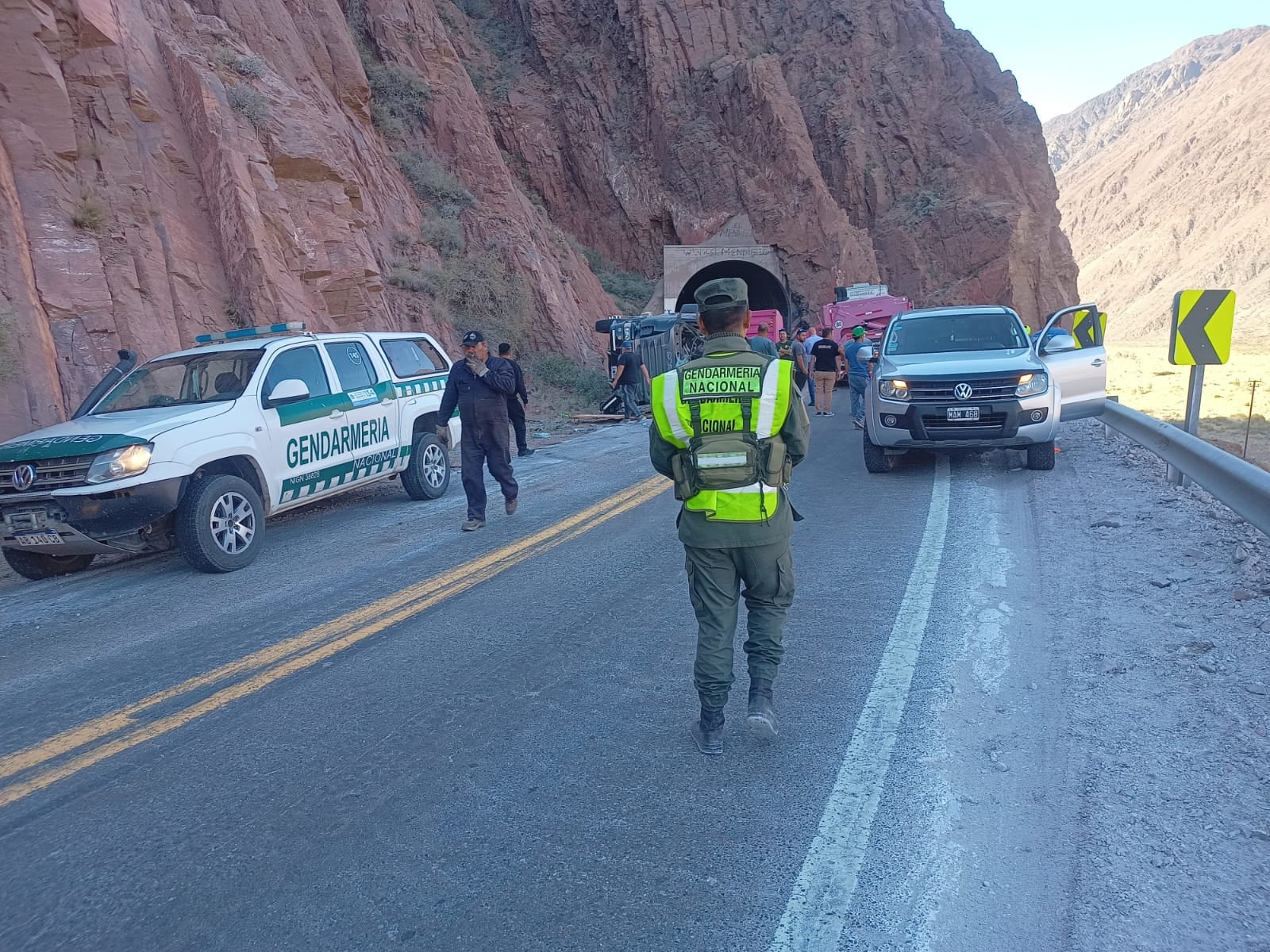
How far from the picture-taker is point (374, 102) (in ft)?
90.3

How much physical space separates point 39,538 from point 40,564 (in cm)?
77

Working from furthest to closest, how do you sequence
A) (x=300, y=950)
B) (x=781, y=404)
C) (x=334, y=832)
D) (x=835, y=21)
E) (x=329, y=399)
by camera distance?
(x=835, y=21), (x=329, y=399), (x=781, y=404), (x=334, y=832), (x=300, y=950)

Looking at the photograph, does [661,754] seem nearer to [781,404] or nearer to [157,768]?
[781,404]

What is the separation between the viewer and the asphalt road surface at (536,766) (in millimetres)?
2967

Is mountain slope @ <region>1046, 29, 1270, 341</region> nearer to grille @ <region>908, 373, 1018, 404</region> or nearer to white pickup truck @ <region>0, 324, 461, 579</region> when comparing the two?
grille @ <region>908, 373, 1018, 404</region>

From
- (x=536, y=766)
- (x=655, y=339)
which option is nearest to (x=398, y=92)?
(x=655, y=339)

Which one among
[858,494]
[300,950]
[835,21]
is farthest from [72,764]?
[835,21]

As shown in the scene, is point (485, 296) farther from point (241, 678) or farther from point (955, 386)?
point (241, 678)

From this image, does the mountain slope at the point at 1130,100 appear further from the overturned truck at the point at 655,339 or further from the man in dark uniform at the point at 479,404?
the man in dark uniform at the point at 479,404

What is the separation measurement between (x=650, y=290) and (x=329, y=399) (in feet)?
98.2

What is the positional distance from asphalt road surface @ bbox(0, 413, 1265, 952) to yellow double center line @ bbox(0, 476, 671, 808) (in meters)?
0.02

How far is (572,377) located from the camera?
23.3 meters

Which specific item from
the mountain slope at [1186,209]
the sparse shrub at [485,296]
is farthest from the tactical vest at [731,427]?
the mountain slope at [1186,209]

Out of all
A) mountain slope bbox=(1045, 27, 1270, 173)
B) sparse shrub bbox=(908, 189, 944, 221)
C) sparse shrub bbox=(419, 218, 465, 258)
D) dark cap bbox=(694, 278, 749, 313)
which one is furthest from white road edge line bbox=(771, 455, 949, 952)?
mountain slope bbox=(1045, 27, 1270, 173)
